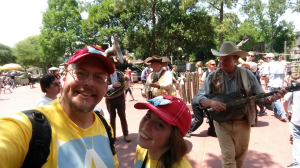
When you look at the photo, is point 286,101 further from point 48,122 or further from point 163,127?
point 48,122

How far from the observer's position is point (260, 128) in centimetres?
557

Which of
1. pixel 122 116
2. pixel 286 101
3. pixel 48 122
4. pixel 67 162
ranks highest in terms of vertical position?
pixel 48 122

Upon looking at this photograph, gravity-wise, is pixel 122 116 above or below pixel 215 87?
below

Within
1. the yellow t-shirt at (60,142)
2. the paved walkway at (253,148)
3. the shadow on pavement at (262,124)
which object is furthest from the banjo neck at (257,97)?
the shadow on pavement at (262,124)

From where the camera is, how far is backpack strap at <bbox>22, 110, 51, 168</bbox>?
1143 millimetres

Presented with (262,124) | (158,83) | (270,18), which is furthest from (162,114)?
(270,18)

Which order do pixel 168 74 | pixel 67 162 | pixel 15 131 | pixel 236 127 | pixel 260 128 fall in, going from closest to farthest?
pixel 15 131 < pixel 67 162 < pixel 236 127 < pixel 168 74 < pixel 260 128

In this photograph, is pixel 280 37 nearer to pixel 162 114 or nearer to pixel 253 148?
pixel 253 148

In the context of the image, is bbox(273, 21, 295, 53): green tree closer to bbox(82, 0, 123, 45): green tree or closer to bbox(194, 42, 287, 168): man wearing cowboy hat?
bbox(82, 0, 123, 45): green tree

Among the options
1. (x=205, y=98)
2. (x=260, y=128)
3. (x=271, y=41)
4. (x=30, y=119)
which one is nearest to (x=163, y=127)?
(x=30, y=119)

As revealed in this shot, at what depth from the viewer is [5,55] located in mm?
58031

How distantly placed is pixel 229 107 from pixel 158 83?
6.96ft

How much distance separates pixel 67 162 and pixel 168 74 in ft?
12.2

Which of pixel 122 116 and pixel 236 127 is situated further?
pixel 122 116
